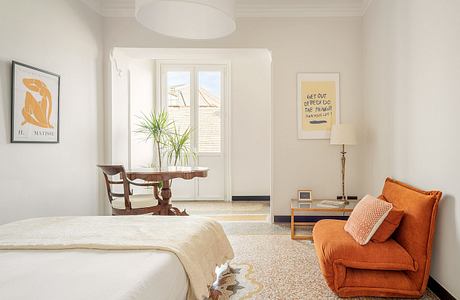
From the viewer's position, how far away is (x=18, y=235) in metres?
1.77

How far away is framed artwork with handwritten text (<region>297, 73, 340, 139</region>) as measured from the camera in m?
4.31

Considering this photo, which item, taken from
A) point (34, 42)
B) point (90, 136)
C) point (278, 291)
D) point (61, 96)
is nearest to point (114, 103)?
point (90, 136)

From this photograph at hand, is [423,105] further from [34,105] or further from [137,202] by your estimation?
[34,105]

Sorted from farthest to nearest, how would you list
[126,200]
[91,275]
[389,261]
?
1. [126,200]
2. [389,261]
3. [91,275]

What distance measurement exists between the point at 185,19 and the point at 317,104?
2.43m

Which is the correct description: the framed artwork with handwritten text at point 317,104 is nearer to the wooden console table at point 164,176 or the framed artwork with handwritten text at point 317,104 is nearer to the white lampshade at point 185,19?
the wooden console table at point 164,176

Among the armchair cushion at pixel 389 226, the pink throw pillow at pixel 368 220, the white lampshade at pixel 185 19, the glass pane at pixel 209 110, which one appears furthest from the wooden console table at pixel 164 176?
the glass pane at pixel 209 110

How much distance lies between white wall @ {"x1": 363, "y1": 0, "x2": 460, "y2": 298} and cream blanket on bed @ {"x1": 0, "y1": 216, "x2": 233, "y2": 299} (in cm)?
155

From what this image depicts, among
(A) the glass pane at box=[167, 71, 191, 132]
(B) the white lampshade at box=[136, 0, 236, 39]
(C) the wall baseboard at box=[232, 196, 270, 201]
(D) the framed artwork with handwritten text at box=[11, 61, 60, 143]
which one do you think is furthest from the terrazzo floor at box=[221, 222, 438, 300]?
(A) the glass pane at box=[167, 71, 191, 132]

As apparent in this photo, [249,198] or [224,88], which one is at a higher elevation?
[224,88]

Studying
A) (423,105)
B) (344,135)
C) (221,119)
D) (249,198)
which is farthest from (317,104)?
(249,198)

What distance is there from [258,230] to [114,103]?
2.60m

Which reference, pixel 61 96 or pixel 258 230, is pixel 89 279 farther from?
pixel 258 230

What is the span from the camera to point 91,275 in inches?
48.6
